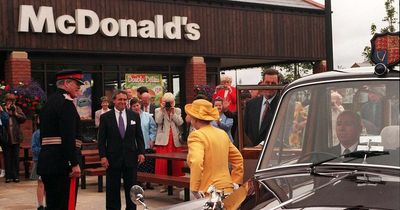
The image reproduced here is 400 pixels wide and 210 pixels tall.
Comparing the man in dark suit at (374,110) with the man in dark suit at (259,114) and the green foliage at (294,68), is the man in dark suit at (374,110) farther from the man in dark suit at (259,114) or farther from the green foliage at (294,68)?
the green foliage at (294,68)

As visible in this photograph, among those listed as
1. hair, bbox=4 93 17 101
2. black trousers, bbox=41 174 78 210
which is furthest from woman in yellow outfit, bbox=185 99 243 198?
hair, bbox=4 93 17 101

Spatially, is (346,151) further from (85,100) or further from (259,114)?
(85,100)

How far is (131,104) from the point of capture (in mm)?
10406

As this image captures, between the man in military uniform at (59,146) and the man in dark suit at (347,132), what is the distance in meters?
3.46

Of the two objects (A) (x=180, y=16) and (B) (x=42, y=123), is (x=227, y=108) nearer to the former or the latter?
(B) (x=42, y=123)

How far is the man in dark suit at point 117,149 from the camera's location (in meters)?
7.93

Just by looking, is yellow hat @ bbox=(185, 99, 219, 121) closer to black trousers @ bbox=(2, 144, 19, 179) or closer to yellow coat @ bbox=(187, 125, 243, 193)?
yellow coat @ bbox=(187, 125, 243, 193)

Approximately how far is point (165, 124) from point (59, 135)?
13.7 feet

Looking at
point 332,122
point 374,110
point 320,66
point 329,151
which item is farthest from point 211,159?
point 320,66

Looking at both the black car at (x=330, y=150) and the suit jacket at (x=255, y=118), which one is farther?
the suit jacket at (x=255, y=118)

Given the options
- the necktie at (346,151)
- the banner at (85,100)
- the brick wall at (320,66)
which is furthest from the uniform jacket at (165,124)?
the brick wall at (320,66)

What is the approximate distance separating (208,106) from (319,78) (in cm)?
186

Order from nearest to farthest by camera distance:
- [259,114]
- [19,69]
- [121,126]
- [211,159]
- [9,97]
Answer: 1. [211,159]
2. [259,114]
3. [121,126]
4. [9,97]
5. [19,69]

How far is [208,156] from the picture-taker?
5.50m
